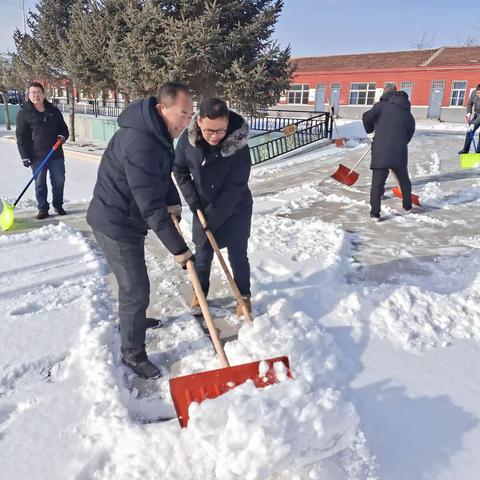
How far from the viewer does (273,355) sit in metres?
2.61

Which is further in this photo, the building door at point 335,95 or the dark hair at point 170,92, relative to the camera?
the building door at point 335,95

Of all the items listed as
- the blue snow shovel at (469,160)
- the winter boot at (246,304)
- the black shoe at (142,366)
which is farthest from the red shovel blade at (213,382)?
the blue snow shovel at (469,160)

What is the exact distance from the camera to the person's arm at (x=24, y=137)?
529cm

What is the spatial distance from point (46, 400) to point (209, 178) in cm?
172

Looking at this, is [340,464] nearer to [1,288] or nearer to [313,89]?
[1,288]

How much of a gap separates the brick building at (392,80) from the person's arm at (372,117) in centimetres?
2252

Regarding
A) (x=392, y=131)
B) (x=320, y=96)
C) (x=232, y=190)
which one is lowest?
(x=232, y=190)

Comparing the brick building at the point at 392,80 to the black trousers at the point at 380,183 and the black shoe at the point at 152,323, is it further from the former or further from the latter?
the black shoe at the point at 152,323

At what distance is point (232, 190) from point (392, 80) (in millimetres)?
29464

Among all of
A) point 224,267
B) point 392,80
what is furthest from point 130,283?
point 392,80

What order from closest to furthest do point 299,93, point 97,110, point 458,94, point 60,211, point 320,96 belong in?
1. point 60,211
2. point 97,110
3. point 458,94
4. point 320,96
5. point 299,93

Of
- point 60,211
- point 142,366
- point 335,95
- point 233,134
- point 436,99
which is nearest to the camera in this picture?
point 142,366

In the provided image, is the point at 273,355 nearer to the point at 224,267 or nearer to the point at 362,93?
the point at 224,267

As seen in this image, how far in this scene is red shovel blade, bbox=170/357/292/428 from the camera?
195 centimetres
